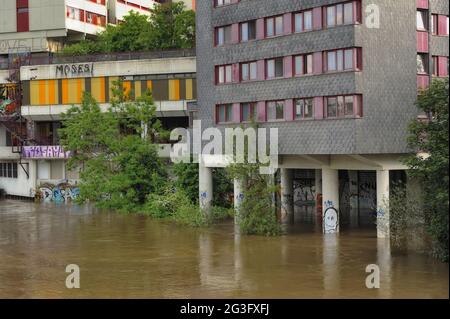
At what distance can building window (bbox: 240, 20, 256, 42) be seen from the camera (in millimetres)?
54156

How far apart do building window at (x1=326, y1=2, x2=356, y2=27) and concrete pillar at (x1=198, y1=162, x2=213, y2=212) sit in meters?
16.0

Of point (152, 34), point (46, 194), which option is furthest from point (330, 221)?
point (152, 34)

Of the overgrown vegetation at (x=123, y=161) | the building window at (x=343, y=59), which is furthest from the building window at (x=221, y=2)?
the overgrown vegetation at (x=123, y=161)

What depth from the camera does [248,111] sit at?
54.3 m

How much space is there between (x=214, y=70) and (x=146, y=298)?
27311mm

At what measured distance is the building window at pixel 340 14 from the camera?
47625 millimetres

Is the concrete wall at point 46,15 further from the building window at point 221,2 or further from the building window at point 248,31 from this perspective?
the building window at point 248,31

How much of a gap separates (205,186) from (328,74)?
50.9ft

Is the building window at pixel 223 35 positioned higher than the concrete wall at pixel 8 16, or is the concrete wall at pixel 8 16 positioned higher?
the concrete wall at pixel 8 16

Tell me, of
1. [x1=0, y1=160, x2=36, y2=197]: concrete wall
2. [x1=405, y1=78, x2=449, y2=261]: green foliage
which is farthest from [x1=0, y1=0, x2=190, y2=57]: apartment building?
[x1=405, y1=78, x2=449, y2=261]: green foliage

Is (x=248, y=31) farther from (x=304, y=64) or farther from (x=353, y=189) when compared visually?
(x=353, y=189)

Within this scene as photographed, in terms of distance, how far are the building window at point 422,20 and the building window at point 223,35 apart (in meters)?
12.8

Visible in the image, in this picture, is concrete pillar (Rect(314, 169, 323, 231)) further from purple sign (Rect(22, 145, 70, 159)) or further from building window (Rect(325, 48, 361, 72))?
purple sign (Rect(22, 145, 70, 159))

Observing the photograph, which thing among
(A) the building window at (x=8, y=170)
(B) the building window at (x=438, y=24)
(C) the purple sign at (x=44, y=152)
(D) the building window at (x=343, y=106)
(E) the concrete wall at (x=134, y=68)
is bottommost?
(A) the building window at (x=8, y=170)
